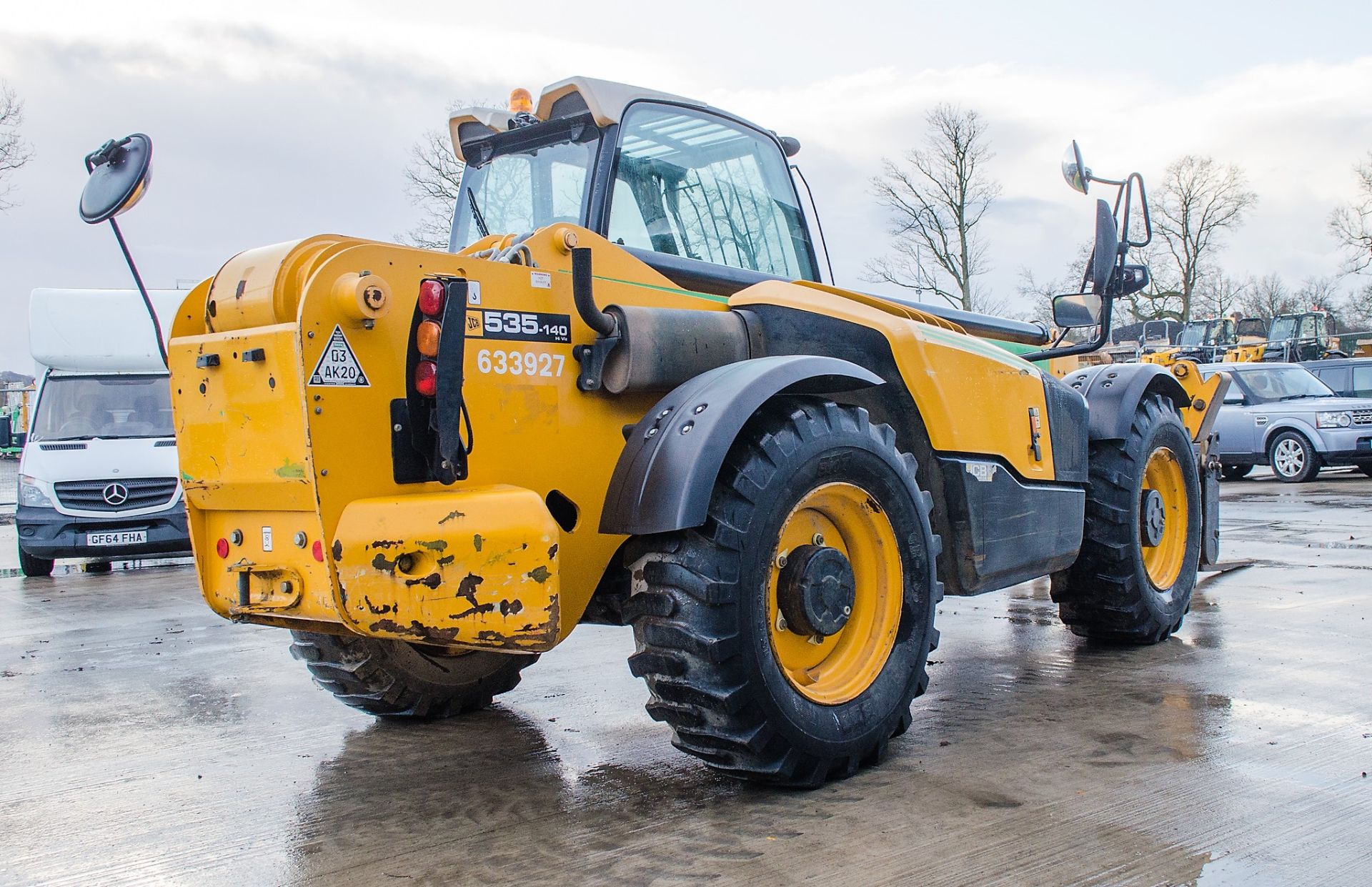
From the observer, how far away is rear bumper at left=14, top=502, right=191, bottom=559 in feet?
36.0

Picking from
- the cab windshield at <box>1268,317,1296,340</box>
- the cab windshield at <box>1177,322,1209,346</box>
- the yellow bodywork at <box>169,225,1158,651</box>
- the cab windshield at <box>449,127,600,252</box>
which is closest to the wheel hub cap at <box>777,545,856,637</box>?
the yellow bodywork at <box>169,225,1158,651</box>

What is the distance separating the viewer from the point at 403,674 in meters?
4.66

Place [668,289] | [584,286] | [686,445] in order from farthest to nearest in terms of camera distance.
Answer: [668,289]
[584,286]
[686,445]

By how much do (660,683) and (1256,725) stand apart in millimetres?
2356

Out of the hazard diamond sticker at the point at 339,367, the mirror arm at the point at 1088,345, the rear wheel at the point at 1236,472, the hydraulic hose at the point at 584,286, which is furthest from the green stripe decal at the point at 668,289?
the rear wheel at the point at 1236,472

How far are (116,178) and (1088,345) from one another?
13.9ft

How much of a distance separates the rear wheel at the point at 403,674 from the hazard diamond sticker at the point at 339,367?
1252 mm

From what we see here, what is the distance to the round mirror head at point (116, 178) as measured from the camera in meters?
3.64

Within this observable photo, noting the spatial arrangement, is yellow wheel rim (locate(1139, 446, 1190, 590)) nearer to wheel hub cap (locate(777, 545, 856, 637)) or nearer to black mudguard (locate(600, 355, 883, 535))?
wheel hub cap (locate(777, 545, 856, 637))

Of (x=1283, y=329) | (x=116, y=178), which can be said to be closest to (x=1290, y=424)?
(x=1283, y=329)

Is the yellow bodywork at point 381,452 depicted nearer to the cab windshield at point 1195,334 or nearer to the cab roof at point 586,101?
the cab roof at point 586,101

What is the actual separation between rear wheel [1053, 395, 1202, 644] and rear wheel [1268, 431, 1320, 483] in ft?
42.4

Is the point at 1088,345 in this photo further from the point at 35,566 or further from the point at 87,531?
the point at 35,566

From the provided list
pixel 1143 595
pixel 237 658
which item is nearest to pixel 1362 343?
pixel 1143 595
